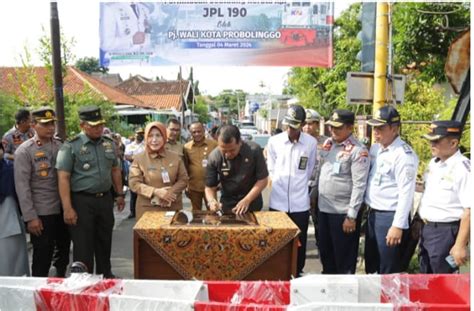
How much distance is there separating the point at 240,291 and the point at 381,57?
368cm

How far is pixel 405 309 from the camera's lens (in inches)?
83.4

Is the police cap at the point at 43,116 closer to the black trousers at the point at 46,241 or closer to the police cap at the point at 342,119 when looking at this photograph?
the black trousers at the point at 46,241

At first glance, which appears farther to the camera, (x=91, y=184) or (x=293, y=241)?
(x=91, y=184)

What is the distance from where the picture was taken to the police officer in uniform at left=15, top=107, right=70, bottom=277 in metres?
3.77

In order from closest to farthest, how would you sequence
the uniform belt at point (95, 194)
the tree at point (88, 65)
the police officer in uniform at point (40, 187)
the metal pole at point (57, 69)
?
the police officer in uniform at point (40, 187)
the uniform belt at point (95, 194)
the metal pole at point (57, 69)
the tree at point (88, 65)

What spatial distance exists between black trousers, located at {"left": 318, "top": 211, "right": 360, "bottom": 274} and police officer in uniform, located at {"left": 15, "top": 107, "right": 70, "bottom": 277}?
2.30 meters

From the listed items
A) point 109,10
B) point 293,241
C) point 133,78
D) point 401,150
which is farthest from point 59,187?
point 133,78

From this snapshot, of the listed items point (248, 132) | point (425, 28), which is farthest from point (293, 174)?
point (248, 132)

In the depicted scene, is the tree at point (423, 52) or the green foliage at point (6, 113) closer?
the tree at point (423, 52)

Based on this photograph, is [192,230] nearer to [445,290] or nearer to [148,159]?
[148,159]

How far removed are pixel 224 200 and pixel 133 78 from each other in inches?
1946

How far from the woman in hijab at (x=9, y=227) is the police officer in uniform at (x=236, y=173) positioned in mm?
1543

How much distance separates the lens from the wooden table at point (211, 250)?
325 centimetres

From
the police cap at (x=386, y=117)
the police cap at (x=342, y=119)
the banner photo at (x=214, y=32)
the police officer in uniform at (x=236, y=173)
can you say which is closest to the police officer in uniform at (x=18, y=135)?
the banner photo at (x=214, y=32)
